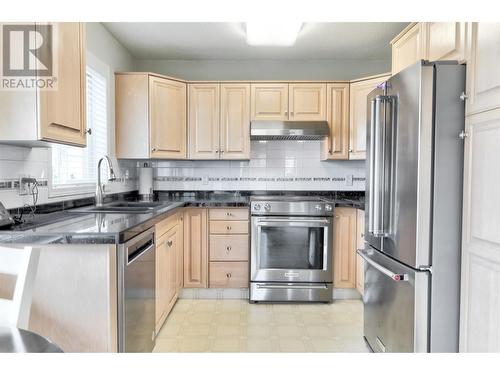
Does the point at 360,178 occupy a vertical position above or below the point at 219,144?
below

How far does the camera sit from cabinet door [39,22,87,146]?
154cm

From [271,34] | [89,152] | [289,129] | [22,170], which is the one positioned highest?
[271,34]

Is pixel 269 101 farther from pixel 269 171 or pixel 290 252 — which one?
pixel 290 252

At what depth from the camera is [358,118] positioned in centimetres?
329

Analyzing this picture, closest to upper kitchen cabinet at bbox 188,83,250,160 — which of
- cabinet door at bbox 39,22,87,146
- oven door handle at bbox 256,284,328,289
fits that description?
oven door handle at bbox 256,284,328,289

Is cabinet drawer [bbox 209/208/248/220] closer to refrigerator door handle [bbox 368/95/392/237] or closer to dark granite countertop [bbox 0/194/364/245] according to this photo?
dark granite countertop [bbox 0/194/364/245]

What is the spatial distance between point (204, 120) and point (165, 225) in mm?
1340

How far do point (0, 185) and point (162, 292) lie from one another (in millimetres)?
1234

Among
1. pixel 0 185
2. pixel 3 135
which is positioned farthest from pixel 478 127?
pixel 0 185

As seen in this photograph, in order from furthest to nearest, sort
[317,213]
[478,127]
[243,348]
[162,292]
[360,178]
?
[360,178], [317,213], [162,292], [243,348], [478,127]

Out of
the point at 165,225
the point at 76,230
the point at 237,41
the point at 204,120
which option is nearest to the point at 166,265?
the point at 165,225
